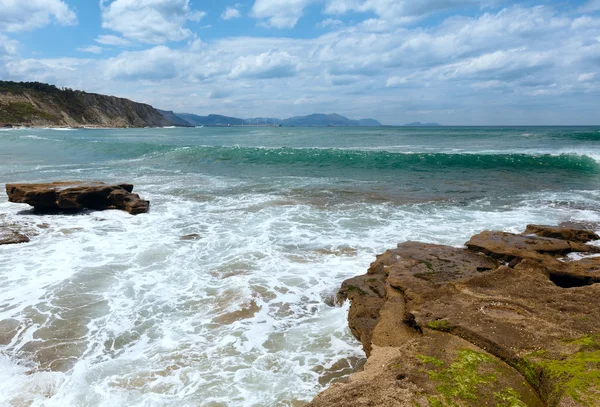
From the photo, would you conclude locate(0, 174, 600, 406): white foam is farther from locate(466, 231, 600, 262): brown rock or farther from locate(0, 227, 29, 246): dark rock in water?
locate(466, 231, 600, 262): brown rock

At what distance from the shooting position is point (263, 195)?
16844mm

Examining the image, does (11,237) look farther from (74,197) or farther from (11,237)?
(74,197)

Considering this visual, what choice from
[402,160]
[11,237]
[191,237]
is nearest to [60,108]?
[402,160]

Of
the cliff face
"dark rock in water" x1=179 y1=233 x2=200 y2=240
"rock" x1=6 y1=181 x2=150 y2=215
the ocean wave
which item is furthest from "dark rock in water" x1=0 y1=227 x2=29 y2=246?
the cliff face

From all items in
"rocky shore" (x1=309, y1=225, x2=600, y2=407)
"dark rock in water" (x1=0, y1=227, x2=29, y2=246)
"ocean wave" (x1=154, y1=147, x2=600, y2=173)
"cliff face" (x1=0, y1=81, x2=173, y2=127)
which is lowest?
"dark rock in water" (x1=0, y1=227, x2=29, y2=246)

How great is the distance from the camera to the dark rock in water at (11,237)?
9859mm

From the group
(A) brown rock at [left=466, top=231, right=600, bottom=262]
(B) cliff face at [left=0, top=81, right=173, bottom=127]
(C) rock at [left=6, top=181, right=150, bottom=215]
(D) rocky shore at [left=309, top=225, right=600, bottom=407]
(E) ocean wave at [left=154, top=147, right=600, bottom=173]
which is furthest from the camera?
(B) cliff face at [left=0, top=81, right=173, bottom=127]

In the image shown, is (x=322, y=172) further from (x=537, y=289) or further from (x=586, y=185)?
(x=537, y=289)

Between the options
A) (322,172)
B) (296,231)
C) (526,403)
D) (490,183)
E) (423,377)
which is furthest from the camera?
(322,172)

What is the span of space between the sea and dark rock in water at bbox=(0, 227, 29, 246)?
0.76 feet

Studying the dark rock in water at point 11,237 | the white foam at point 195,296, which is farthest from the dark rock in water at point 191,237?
the dark rock in water at point 11,237

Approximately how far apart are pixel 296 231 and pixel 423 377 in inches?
301

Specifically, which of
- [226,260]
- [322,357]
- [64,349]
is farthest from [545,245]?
[64,349]

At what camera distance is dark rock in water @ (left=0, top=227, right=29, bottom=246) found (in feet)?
32.3
